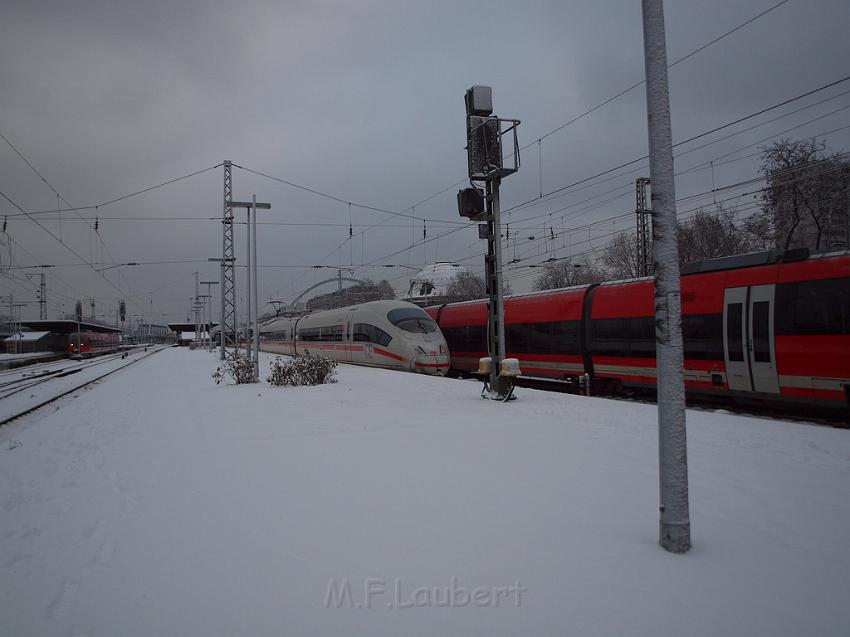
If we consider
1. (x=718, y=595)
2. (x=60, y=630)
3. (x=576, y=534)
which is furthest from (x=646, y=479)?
(x=60, y=630)

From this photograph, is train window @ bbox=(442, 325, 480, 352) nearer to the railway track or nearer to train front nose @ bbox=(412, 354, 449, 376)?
train front nose @ bbox=(412, 354, 449, 376)

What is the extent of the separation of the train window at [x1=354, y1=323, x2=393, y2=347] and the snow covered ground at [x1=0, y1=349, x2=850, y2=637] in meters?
12.7

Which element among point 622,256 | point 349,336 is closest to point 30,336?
point 349,336

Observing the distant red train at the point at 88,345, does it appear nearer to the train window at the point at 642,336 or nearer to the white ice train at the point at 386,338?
the white ice train at the point at 386,338

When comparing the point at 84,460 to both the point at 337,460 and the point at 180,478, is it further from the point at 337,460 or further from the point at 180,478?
the point at 337,460

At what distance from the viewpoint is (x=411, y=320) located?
19609 mm

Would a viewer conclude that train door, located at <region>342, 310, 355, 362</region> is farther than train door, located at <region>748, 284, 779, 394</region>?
Yes

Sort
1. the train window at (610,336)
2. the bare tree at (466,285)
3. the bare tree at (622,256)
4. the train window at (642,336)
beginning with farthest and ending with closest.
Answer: the bare tree at (466,285)
the bare tree at (622,256)
the train window at (610,336)
the train window at (642,336)

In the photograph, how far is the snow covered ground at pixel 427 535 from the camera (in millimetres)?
2814

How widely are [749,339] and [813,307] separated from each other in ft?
4.45

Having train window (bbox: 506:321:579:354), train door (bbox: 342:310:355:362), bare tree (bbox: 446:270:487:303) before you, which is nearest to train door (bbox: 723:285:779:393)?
train window (bbox: 506:321:579:354)

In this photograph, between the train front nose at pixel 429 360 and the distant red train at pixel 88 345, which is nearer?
the train front nose at pixel 429 360

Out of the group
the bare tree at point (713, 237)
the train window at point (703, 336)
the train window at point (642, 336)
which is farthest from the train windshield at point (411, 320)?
the bare tree at point (713, 237)

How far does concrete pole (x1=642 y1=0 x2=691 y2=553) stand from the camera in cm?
348
